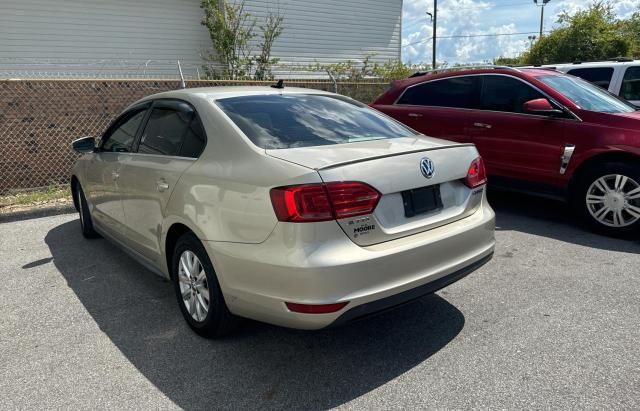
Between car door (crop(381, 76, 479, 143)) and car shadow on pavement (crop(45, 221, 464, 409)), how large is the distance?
3.28 m

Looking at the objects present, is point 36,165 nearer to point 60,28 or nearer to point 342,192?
point 60,28

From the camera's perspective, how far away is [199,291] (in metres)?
3.10

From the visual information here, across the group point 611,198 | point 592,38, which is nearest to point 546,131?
point 611,198

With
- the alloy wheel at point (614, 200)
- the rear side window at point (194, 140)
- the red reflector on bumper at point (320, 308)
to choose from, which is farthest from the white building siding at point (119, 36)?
the red reflector on bumper at point (320, 308)

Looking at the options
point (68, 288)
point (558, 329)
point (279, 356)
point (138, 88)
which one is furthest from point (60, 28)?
point (558, 329)

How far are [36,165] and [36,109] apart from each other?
2.92 feet

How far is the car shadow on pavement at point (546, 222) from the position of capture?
4.86 m

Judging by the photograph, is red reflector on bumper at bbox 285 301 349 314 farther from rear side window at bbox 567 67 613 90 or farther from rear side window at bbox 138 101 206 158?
rear side window at bbox 567 67 613 90

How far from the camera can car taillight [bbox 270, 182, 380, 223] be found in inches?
95.3

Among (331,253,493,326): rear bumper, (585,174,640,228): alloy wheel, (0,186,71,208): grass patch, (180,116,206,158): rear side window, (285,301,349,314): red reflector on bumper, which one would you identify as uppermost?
(180,116,206,158): rear side window

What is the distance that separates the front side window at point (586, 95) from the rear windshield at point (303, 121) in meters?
2.96

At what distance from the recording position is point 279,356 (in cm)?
298

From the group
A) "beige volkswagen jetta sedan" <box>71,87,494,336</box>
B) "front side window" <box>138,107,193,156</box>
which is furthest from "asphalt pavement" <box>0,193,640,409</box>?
"front side window" <box>138,107,193,156</box>

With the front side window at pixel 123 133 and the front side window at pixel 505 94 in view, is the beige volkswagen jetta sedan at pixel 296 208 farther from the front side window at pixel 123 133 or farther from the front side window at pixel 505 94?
the front side window at pixel 505 94
